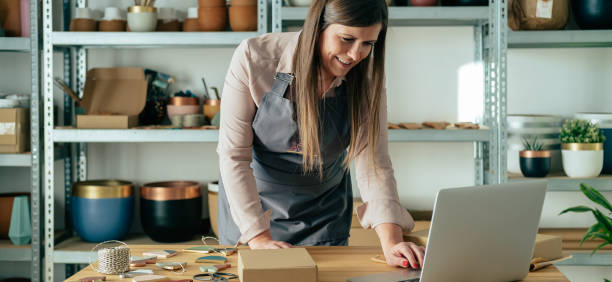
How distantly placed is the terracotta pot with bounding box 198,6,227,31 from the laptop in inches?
68.3

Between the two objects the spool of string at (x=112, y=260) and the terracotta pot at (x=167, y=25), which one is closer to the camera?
the spool of string at (x=112, y=260)

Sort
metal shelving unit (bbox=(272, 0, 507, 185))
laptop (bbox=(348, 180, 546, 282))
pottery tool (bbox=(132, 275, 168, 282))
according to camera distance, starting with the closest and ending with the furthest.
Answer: laptop (bbox=(348, 180, 546, 282)) → pottery tool (bbox=(132, 275, 168, 282)) → metal shelving unit (bbox=(272, 0, 507, 185))

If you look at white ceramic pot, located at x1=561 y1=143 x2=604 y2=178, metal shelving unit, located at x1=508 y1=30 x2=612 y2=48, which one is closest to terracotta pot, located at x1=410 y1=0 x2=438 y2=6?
metal shelving unit, located at x1=508 y1=30 x2=612 y2=48

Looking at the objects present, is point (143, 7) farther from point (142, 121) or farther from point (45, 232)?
point (45, 232)

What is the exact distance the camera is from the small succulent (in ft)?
8.89

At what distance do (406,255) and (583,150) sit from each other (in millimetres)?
1660

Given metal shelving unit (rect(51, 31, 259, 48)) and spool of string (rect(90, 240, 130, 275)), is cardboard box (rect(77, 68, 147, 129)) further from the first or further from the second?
spool of string (rect(90, 240, 130, 275))

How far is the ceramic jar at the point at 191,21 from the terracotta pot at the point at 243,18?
0.55 feet

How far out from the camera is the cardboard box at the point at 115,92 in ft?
9.26

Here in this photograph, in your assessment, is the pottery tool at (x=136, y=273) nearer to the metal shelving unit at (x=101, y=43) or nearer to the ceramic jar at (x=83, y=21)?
the metal shelving unit at (x=101, y=43)

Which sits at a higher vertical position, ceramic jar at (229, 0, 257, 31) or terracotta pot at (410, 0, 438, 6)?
terracotta pot at (410, 0, 438, 6)

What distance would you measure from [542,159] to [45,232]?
2.18 m

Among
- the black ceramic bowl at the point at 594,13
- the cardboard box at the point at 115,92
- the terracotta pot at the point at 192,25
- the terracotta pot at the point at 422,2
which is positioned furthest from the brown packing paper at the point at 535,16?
the cardboard box at the point at 115,92

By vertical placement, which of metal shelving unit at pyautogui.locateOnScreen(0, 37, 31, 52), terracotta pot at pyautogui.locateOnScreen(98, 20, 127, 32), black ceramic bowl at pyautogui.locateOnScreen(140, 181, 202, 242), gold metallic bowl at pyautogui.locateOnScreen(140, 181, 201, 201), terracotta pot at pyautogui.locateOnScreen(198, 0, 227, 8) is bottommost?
black ceramic bowl at pyautogui.locateOnScreen(140, 181, 202, 242)
